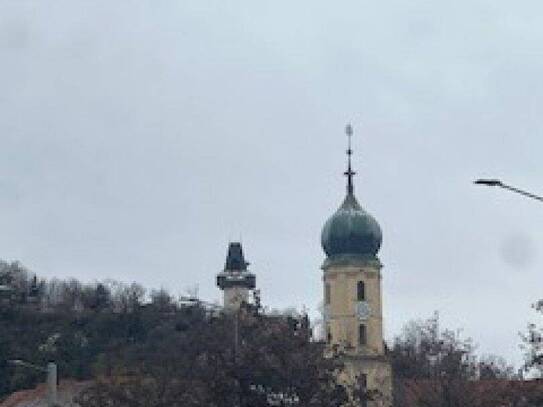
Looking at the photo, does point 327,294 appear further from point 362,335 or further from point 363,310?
point 362,335

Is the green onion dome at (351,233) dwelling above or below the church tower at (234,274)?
below

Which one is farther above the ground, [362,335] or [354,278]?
[354,278]

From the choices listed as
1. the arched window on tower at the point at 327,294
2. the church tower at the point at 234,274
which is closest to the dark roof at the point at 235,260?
the church tower at the point at 234,274

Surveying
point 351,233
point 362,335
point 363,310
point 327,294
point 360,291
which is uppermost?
point 351,233

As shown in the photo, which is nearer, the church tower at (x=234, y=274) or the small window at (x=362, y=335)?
the small window at (x=362, y=335)

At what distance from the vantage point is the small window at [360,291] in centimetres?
12644

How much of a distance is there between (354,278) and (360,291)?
142cm

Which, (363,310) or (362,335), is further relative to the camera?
(363,310)

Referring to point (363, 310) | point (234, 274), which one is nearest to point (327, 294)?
point (363, 310)

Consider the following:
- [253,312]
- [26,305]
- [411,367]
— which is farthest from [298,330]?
[26,305]

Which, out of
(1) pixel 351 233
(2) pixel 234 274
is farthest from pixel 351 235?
(2) pixel 234 274

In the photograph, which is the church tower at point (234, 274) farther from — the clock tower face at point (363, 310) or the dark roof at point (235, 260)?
the clock tower face at point (363, 310)

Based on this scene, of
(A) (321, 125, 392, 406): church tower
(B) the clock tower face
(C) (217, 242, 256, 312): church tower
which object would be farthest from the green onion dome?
(C) (217, 242, 256, 312): church tower

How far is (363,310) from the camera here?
12656 centimetres
